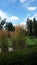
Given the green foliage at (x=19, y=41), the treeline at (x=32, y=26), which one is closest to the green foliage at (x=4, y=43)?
the green foliage at (x=19, y=41)

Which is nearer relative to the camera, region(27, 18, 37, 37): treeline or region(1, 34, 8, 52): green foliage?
region(1, 34, 8, 52): green foliage

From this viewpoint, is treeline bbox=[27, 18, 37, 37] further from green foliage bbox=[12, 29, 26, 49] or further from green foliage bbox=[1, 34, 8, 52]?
green foliage bbox=[1, 34, 8, 52]

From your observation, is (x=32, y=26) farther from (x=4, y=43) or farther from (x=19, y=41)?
(x=4, y=43)

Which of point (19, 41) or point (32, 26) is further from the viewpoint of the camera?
point (32, 26)

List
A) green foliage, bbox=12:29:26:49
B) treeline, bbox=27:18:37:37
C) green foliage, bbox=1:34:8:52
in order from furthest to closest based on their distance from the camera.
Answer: treeline, bbox=27:18:37:37, green foliage, bbox=12:29:26:49, green foliage, bbox=1:34:8:52

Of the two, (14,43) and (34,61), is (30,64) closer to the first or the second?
(34,61)

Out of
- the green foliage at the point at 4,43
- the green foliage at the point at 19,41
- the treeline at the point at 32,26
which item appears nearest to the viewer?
the green foliage at the point at 4,43

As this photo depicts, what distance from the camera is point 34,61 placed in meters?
8.55

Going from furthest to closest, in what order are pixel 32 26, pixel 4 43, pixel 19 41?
pixel 32 26 → pixel 19 41 → pixel 4 43

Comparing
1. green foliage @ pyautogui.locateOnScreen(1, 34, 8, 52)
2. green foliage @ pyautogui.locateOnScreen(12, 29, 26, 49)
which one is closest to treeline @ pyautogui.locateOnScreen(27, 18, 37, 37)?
green foliage @ pyautogui.locateOnScreen(12, 29, 26, 49)

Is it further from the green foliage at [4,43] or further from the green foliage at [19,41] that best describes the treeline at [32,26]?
the green foliage at [4,43]

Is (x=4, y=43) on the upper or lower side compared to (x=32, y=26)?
upper

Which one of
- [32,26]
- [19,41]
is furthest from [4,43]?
[32,26]

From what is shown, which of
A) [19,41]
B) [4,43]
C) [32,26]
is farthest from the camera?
[32,26]
